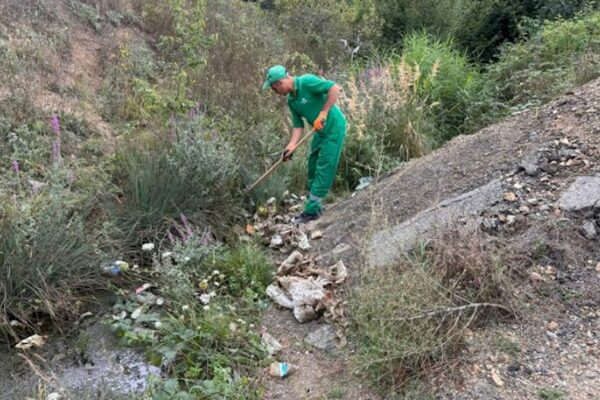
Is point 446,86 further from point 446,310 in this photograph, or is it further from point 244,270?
point 446,310

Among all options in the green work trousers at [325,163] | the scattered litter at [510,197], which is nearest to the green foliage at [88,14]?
the green work trousers at [325,163]

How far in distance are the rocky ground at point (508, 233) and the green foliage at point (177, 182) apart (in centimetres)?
74

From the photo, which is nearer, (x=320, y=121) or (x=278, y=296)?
(x=278, y=296)

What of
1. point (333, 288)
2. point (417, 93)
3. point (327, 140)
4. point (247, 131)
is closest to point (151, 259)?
point (333, 288)

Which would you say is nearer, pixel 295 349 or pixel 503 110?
pixel 295 349

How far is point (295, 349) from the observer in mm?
3010

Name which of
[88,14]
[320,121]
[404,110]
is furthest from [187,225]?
[88,14]

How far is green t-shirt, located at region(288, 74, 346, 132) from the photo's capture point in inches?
169

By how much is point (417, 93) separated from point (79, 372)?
4854 millimetres

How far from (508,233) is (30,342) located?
2767 mm

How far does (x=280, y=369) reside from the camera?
281 centimetres

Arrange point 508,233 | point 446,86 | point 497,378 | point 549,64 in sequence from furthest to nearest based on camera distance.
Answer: point 446,86, point 549,64, point 508,233, point 497,378

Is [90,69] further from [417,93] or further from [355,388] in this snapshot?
[355,388]

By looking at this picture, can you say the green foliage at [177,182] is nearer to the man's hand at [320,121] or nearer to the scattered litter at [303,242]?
the scattered litter at [303,242]
